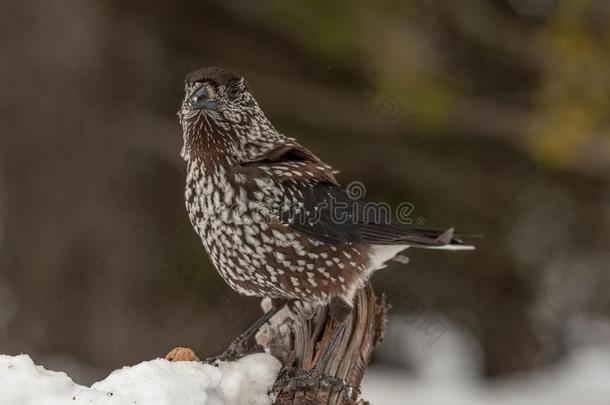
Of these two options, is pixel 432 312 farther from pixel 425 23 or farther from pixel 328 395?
pixel 328 395

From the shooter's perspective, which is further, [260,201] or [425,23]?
[425,23]

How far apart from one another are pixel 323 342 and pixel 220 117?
1398 millimetres

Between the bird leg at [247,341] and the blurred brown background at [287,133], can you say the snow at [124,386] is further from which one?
the blurred brown background at [287,133]

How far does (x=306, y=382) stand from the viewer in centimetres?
459

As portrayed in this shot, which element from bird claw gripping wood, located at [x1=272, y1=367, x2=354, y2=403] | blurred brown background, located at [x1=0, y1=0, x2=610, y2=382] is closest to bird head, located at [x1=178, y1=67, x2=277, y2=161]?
bird claw gripping wood, located at [x1=272, y1=367, x2=354, y2=403]

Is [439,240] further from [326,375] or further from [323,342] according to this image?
[326,375]

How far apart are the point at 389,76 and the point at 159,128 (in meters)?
2.43

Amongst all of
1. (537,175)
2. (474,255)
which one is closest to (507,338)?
(474,255)

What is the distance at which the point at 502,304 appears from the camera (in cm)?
973

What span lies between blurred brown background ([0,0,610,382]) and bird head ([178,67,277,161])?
324cm

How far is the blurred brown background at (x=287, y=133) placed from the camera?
8406 millimetres

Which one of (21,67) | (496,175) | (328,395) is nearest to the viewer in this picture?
(328,395)

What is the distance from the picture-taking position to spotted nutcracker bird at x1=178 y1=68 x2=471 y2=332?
15.2ft

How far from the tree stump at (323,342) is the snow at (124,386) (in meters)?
0.57
